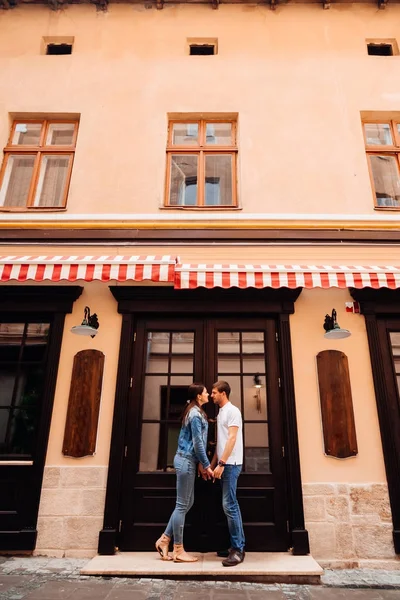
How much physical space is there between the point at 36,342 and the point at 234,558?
360 cm

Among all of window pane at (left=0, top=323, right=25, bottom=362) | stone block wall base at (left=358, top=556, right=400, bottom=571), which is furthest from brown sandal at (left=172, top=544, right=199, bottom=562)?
window pane at (left=0, top=323, right=25, bottom=362)

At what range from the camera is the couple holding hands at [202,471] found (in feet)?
13.1

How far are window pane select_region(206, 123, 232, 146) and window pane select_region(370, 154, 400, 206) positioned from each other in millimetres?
2455

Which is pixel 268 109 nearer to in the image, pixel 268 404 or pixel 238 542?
pixel 268 404

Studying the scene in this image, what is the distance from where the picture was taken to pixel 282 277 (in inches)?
178

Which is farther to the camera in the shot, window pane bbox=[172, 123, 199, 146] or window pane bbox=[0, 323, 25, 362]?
window pane bbox=[172, 123, 199, 146]

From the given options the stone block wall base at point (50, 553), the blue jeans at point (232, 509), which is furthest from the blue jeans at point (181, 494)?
the stone block wall base at point (50, 553)

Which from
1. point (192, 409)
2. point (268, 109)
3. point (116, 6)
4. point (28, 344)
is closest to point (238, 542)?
point (192, 409)

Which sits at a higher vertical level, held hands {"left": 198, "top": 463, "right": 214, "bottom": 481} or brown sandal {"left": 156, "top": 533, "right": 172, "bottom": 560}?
held hands {"left": 198, "top": 463, "right": 214, "bottom": 481}

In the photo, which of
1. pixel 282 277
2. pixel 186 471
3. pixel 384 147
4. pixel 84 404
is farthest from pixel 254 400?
pixel 384 147

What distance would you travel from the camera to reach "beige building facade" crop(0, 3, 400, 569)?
4500 mm

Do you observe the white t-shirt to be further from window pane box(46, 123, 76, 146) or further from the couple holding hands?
window pane box(46, 123, 76, 146)

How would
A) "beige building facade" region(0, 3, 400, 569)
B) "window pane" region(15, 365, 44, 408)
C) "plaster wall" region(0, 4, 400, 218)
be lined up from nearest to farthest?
"beige building facade" region(0, 3, 400, 569)
"window pane" region(15, 365, 44, 408)
"plaster wall" region(0, 4, 400, 218)

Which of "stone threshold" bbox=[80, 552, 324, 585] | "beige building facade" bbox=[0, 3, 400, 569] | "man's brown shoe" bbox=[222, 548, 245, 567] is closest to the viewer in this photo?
"stone threshold" bbox=[80, 552, 324, 585]
